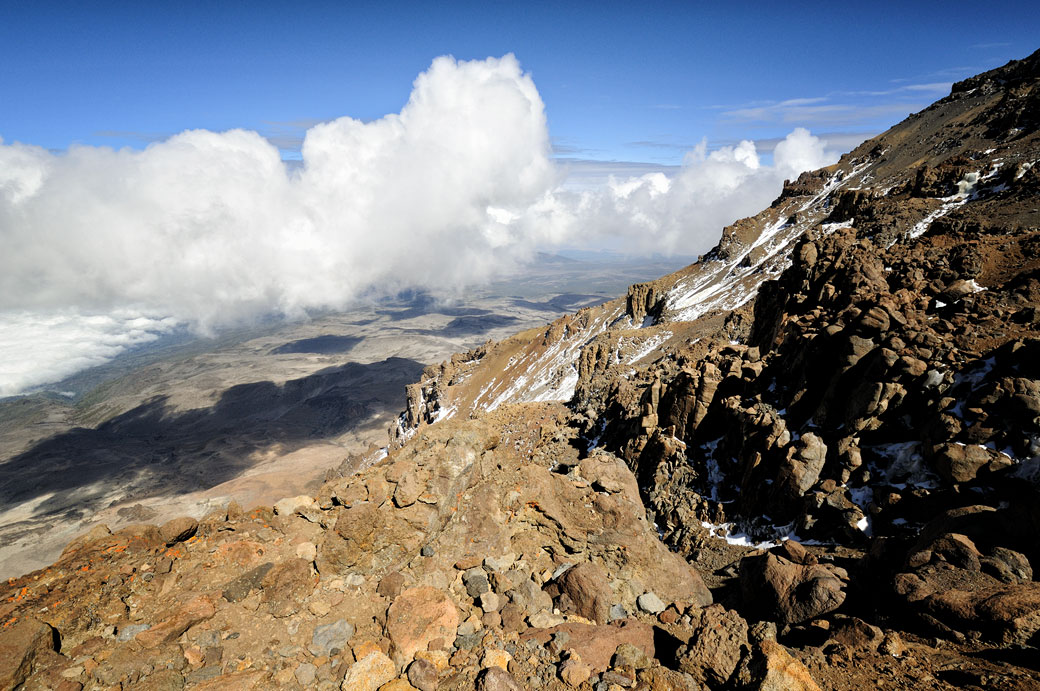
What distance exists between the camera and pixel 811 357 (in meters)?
18.3

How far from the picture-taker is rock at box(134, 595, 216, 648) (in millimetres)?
7352

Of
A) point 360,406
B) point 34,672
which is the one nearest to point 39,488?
point 360,406

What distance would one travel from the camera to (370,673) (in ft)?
24.0

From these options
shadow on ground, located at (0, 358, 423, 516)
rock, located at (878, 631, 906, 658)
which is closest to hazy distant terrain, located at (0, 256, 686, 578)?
shadow on ground, located at (0, 358, 423, 516)

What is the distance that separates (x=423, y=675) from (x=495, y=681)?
126 centimetres

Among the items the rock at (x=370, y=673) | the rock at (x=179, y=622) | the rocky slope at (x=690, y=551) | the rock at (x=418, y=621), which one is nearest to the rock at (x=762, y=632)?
the rocky slope at (x=690, y=551)

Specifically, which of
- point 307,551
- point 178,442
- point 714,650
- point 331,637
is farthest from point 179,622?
point 178,442

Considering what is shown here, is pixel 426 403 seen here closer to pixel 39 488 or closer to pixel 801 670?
pixel 801 670

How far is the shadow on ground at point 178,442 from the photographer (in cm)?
10619

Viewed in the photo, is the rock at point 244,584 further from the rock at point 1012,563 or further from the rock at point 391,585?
the rock at point 1012,563

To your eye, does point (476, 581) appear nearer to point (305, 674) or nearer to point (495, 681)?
point (495, 681)

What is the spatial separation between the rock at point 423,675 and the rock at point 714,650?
4.29 metres

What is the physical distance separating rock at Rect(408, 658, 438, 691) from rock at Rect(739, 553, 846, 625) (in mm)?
7227

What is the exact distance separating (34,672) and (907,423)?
22200 mm
